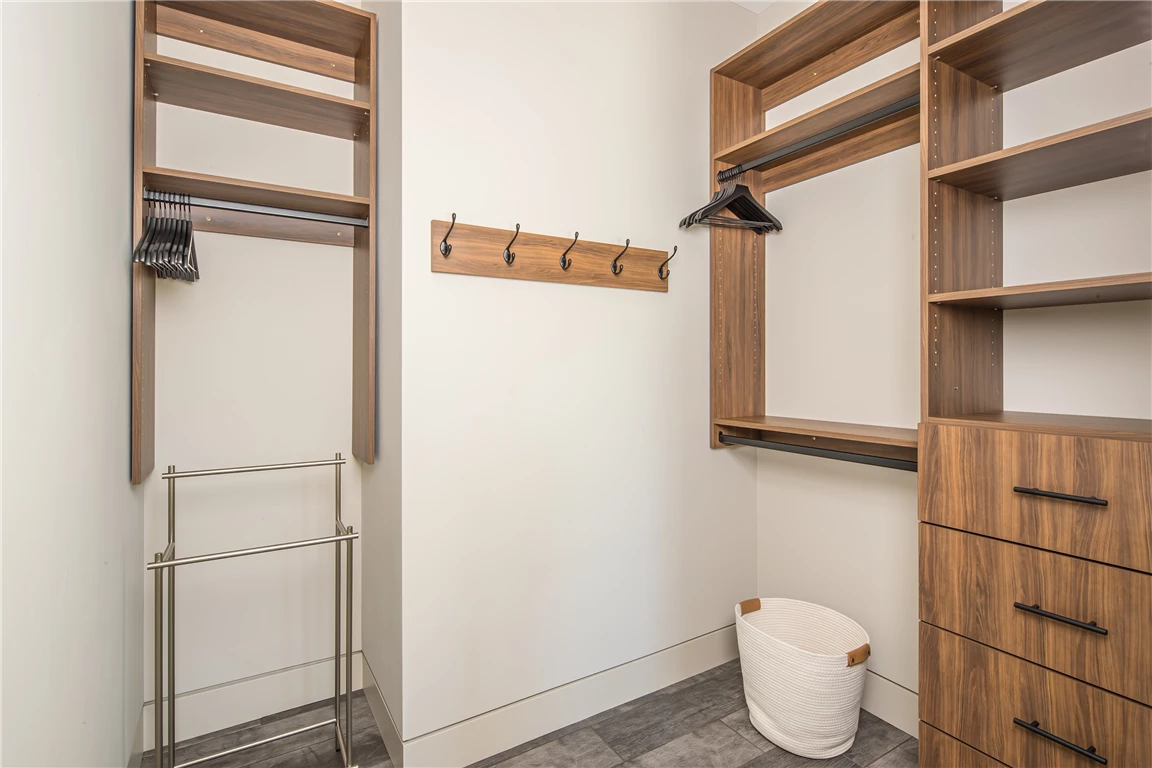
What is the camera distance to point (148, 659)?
1876mm

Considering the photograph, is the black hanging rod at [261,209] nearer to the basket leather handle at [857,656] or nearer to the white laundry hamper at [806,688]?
the white laundry hamper at [806,688]

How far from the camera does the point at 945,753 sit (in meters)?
1.50

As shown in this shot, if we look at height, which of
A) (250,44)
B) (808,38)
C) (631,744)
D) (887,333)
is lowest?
(631,744)

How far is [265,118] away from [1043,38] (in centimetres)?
231

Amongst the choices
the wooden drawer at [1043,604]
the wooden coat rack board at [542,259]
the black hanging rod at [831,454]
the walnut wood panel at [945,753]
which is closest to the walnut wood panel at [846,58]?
the wooden coat rack board at [542,259]

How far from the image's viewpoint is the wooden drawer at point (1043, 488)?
3.84 feet

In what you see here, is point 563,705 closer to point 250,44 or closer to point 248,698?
point 248,698

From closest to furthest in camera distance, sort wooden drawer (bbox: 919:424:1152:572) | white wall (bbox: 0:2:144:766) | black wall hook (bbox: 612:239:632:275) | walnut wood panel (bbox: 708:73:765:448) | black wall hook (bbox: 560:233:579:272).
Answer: white wall (bbox: 0:2:144:766) → wooden drawer (bbox: 919:424:1152:572) → black wall hook (bbox: 560:233:579:272) → black wall hook (bbox: 612:239:632:275) → walnut wood panel (bbox: 708:73:765:448)

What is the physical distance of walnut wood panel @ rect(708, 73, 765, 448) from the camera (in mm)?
2324

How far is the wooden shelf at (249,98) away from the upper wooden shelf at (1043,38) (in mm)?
1749

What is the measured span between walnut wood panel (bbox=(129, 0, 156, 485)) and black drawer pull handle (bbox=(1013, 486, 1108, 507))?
2323 mm

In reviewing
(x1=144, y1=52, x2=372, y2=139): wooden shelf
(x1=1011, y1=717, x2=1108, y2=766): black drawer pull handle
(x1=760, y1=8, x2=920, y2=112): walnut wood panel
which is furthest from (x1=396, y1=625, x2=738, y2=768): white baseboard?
(x1=760, y1=8, x2=920, y2=112): walnut wood panel

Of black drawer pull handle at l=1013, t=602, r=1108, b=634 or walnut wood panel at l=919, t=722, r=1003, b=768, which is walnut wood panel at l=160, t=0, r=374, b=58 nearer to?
black drawer pull handle at l=1013, t=602, r=1108, b=634

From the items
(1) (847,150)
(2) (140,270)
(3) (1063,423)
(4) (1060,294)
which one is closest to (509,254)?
(2) (140,270)
